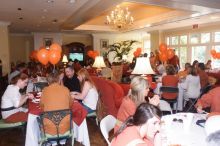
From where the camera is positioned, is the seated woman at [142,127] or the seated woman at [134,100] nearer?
the seated woman at [142,127]

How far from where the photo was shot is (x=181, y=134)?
6.82ft

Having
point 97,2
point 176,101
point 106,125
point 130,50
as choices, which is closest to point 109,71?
point 97,2

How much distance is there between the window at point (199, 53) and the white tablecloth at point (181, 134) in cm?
1015

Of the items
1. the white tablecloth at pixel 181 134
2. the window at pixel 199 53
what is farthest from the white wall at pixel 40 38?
the white tablecloth at pixel 181 134

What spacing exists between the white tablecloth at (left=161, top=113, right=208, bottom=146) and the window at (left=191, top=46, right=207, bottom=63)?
10.2 meters

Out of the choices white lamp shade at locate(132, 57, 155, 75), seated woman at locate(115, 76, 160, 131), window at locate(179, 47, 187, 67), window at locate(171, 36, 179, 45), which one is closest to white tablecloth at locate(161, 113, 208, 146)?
seated woman at locate(115, 76, 160, 131)

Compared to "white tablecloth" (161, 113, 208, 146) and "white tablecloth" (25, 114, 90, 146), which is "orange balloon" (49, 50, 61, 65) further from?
"white tablecloth" (161, 113, 208, 146)

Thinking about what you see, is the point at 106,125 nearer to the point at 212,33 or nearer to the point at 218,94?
the point at 218,94

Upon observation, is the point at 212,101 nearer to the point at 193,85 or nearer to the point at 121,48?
the point at 193,85

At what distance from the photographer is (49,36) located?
1462 centimetres

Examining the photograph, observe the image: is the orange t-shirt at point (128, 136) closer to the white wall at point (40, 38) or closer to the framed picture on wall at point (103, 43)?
the white wall at point (40, 38)

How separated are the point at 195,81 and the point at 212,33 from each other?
6560 mm

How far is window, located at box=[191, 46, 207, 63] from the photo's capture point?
11.8m

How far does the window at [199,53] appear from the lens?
11.8 meters
